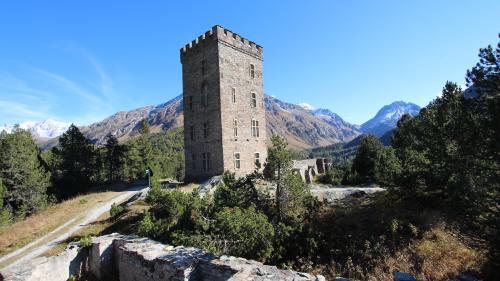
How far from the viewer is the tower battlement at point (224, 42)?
31.9 meters

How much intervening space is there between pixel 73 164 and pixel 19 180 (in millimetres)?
11057

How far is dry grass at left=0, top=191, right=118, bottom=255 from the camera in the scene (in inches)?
877

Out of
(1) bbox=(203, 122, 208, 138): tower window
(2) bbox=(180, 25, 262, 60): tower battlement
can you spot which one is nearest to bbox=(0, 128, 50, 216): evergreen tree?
(1) bbox=(203, 122, 208, 138): tower window

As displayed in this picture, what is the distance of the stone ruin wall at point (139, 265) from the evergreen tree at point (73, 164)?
43410 millimetres

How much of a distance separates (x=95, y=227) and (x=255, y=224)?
1523 centimetres

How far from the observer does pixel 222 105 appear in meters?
31.5

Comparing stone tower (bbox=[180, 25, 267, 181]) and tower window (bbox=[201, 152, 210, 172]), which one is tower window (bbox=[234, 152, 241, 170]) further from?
tower window (bbox=[201, 152, 210, 172])

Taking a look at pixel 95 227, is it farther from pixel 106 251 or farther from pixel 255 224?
pixel 255 224

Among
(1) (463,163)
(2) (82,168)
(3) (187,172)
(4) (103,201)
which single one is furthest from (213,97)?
(2) (82,168)

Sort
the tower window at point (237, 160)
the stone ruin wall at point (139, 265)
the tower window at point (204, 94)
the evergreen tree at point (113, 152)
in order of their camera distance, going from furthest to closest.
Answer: the evergreen tree at point (113, 152), the tower window at point (204, 94), the tower window at point (237, 160), the stone ruin wall at point (139, 265)

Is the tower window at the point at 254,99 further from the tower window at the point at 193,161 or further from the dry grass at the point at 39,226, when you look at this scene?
the dry grass at the point at 39,226

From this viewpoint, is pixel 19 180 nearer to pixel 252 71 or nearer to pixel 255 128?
pixel 255 128

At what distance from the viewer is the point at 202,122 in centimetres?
3341

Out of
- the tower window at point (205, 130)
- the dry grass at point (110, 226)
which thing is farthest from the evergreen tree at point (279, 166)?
the tower window at point (205, 130)
